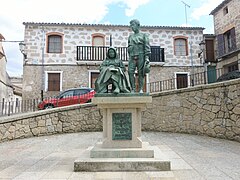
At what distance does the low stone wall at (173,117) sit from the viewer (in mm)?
6922

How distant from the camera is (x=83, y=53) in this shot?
15.1 meters

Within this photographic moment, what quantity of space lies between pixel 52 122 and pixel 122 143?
5.03m

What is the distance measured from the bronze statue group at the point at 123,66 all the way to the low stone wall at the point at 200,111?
3919 mm

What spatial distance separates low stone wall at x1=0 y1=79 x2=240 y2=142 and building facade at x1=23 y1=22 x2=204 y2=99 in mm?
6529

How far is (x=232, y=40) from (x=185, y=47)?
3.29 metres

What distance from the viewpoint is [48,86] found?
14.9m

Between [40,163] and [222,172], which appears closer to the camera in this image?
[222,172]

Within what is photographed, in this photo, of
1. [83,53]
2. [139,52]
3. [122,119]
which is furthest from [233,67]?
[122,119]

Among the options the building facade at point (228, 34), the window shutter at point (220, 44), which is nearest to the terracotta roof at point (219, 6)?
the building facade at point (228, 34)

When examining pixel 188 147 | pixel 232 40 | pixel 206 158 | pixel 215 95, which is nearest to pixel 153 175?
pixel 206 158

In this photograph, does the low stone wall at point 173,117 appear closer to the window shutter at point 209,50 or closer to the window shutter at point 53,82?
the window shutter at point 53,82

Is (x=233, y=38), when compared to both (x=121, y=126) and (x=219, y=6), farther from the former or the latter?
(x=121, y=126)

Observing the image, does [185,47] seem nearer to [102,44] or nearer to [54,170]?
[102,44]

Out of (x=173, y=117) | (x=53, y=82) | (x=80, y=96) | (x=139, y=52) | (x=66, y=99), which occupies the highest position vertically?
(x=53, y=82)
